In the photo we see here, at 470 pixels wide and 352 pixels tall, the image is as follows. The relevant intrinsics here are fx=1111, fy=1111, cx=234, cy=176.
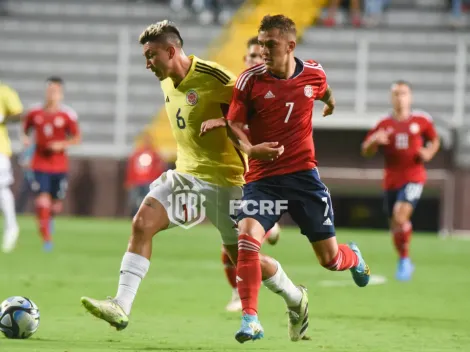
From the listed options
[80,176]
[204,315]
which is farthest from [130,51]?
[204,315]

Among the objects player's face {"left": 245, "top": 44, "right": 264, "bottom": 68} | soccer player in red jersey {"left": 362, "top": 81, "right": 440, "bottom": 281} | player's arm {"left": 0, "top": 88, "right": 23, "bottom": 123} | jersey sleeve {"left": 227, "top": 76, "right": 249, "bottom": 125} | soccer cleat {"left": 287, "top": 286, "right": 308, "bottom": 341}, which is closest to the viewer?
jersey sleeve {"left": 227, "top": 76, "right": 249, "bottom": 125}

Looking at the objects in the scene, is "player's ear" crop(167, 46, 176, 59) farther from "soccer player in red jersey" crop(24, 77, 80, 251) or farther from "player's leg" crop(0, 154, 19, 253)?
"soccer player in red jersey" crop(24, 77, 80, 251)

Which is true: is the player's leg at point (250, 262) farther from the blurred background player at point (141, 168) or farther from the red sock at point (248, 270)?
the blurred background player at point (141, 168)

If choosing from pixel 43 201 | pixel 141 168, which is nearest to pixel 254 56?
pixel 43 201

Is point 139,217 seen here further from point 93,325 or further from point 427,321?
point 427,321

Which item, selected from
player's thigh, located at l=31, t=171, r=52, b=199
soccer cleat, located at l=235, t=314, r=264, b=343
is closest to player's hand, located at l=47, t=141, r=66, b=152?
player's thigh, located at l=31, t=171, r=52, b=199

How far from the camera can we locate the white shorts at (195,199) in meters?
7.12

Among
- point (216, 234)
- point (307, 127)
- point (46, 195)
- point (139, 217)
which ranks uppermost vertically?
point (307, 127)

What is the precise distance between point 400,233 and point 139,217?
6.00 meters

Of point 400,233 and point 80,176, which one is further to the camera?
point 80,176

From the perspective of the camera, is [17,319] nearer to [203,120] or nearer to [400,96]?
[203,120]

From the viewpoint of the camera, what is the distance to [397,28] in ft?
76.3

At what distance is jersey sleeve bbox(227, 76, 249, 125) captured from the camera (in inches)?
263

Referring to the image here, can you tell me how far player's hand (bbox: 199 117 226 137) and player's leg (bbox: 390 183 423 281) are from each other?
5.91 meters
